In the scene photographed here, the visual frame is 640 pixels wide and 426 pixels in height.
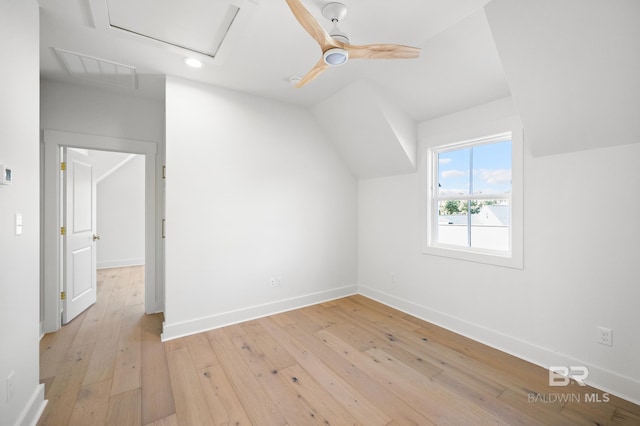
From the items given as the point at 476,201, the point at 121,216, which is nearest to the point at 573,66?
the point at 476,201

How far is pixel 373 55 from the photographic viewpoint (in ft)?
5.86

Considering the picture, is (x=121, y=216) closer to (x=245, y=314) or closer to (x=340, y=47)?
(x=245, y=314)

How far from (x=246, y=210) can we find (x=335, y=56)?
1999 mm

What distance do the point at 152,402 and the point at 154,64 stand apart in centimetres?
274

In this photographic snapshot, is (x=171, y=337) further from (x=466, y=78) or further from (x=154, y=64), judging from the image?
(x=466, y=78)

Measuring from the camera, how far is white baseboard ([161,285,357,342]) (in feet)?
8.90

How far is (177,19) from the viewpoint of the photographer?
192 centimetres

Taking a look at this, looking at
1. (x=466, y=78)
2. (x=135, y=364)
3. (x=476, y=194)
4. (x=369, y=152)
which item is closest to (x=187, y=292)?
(x=135, y=364)

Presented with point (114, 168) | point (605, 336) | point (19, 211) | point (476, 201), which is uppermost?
point (114, 168)

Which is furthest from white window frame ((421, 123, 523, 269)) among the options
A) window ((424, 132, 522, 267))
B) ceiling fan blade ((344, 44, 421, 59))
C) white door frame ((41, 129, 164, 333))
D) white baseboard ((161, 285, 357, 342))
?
white door frame ((41, 129, 164, 333))

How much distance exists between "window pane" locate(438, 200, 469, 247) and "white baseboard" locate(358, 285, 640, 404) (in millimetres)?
821

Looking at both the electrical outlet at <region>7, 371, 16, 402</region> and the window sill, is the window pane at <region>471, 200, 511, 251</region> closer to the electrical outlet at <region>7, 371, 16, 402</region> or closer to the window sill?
the window sill

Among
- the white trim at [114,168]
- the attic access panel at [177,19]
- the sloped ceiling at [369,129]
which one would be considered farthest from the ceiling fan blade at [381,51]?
the white trim at [114,168]

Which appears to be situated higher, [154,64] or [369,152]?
[154,64]
